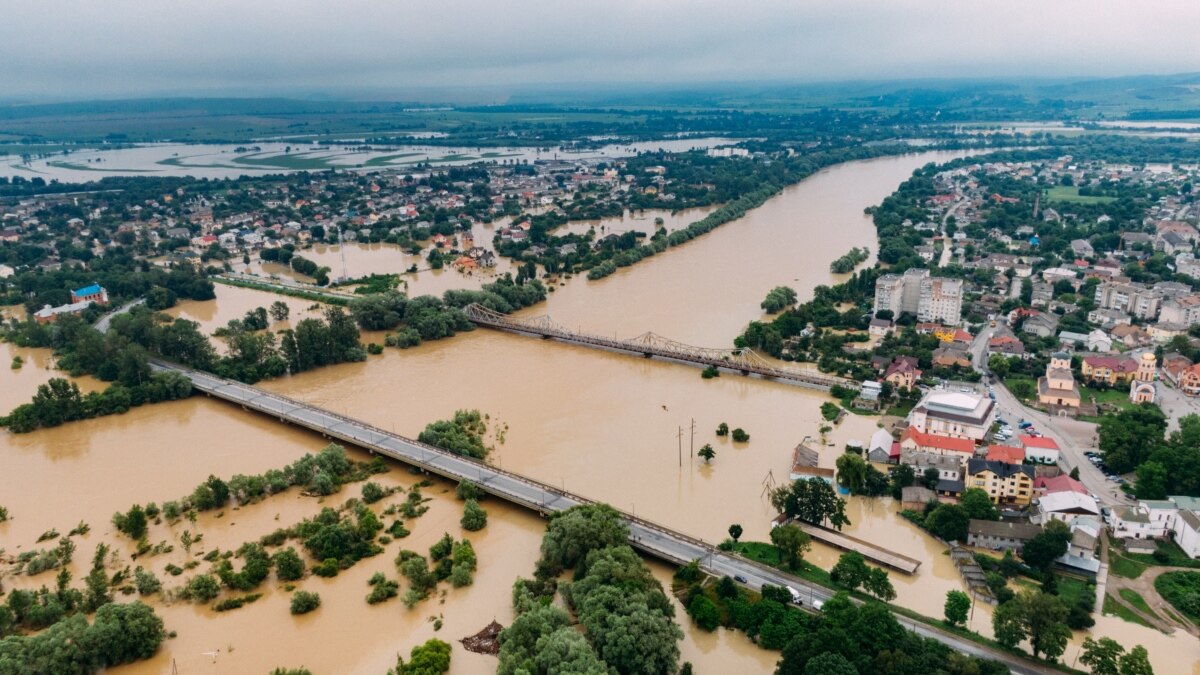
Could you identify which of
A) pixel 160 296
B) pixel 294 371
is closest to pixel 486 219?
pixel 160 296

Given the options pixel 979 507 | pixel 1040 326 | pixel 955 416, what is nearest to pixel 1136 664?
pixel 979 507

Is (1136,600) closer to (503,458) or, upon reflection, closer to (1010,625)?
(1010,625)

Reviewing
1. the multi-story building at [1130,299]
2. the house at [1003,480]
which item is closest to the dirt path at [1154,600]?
the house at [1003,480]

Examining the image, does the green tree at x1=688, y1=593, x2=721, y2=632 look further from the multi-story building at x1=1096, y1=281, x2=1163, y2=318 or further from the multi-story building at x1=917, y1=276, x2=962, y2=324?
the multi-story building at x1=1096, y1=281, x2=1163, y2=318

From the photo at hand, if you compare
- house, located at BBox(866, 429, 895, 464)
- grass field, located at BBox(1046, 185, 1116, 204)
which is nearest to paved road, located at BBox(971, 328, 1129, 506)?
house, located at BBox(866, 429, 895, 464)

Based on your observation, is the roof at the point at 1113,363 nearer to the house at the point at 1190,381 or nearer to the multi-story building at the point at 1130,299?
the house at the point at 1190,381

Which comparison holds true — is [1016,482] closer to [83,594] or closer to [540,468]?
[540,468]
